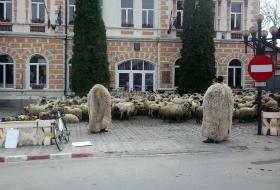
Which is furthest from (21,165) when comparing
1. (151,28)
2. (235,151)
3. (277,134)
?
(151,28)

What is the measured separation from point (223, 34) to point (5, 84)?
1593 centimetres

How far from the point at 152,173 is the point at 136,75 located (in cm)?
2340

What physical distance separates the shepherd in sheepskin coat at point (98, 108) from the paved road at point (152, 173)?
4.23 metres

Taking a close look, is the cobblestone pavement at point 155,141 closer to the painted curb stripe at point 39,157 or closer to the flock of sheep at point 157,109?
the painted curb stripe at point 39,157

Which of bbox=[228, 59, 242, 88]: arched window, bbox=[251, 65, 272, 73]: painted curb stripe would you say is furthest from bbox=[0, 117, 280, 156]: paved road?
bbox=[228, 59, 242, 88]: arched window

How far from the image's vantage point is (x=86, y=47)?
95.9 feet

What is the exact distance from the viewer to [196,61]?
3097 cm

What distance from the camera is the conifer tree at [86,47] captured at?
2903 centimetres

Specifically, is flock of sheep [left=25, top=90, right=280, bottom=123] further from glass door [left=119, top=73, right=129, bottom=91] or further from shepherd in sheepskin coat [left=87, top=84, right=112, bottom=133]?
glass door [left=119, top=73, right=129, bottom=91]

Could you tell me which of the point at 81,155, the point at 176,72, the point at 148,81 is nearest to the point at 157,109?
the point at 81,155

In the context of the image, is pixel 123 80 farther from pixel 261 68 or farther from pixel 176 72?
pixel 261 68

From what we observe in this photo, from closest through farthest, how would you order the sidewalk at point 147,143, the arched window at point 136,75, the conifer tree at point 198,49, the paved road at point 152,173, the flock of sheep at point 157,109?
the paved road at point 152,173, the sidewalk at point 147,143, the flock of sheep at point 157,109, the conifer tree at point 198,49, the arched window at point 136,75

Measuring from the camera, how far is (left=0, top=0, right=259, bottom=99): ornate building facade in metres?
30.6

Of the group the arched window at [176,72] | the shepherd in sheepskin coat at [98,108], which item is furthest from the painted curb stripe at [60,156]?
the arched window at [176,72]
